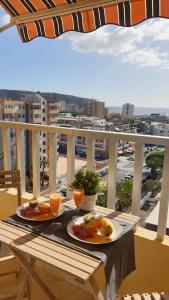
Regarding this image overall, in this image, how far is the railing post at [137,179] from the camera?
228 centimetres

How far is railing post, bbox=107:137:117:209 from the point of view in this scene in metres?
2.40

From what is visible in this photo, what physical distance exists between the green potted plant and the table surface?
1.60ft

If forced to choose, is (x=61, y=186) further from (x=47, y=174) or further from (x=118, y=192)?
(x=118, y=192)

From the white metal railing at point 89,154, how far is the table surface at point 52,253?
3.73 feet

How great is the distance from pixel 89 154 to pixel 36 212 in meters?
0.98

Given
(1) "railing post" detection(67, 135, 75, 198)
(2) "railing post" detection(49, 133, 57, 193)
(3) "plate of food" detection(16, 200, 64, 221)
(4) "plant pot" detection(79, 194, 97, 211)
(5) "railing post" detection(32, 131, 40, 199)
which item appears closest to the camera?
(3) "plate of food" detection(16, 200, 64, 221)

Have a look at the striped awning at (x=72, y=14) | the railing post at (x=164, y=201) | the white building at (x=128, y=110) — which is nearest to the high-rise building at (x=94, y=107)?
the white building at (x=128, y=110)

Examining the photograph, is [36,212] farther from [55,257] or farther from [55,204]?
[55,257]

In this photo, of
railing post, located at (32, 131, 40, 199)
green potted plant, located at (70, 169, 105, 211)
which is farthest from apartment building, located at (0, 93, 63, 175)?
green potted plant, located at (70, 169, 105, 211)

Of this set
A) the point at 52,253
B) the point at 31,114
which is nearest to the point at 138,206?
the point at 52,253

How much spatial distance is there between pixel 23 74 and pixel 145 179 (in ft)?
59.0

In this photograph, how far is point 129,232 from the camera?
5.33 ft

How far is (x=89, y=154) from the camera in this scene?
2572 millimetres

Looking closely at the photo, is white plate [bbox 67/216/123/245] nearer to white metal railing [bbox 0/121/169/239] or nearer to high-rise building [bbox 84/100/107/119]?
white metal railing [bbox 0/121/169/239]
